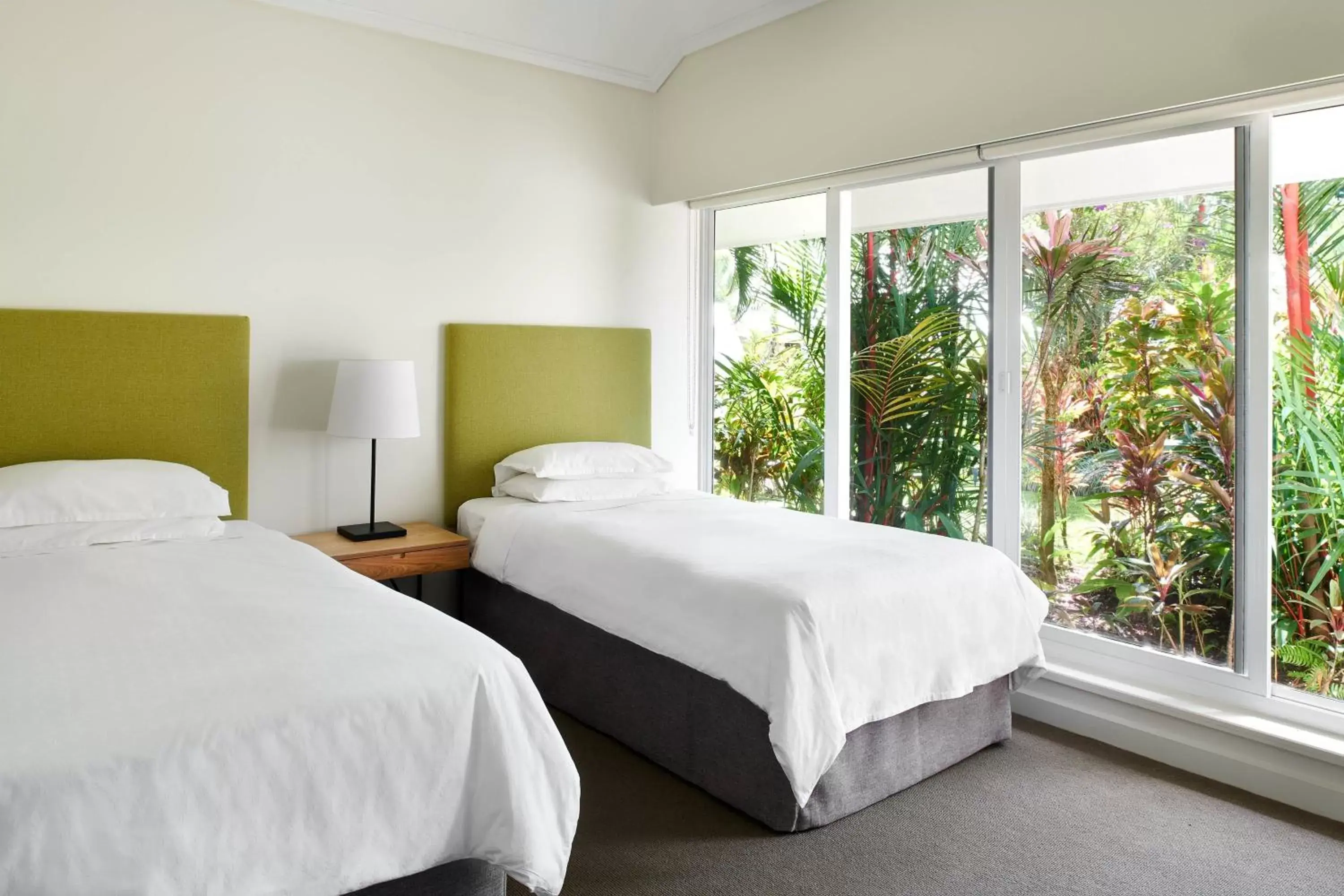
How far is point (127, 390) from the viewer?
316cm

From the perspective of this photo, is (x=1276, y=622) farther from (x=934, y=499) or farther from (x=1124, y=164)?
(x=1124, y=164)

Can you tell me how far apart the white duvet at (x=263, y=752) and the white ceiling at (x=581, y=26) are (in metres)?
2.53

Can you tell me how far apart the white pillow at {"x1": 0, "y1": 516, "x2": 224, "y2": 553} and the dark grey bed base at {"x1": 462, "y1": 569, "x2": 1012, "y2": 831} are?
42.7 inches

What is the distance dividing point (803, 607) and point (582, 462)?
5.45 feet

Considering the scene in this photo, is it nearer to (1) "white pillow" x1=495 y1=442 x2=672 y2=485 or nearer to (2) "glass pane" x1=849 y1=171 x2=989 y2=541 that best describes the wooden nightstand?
(1) "white pillow" x1=495 y1=442 x2=672 y2=485

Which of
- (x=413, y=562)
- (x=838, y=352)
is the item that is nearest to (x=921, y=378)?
(x=838, y=352)

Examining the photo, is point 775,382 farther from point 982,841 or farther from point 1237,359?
point 982,841

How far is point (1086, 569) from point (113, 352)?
10.9 feet

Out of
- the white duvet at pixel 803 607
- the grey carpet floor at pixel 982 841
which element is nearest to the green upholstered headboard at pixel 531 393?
the white duvet at pixel 803 607

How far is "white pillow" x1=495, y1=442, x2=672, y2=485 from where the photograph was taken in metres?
3.73

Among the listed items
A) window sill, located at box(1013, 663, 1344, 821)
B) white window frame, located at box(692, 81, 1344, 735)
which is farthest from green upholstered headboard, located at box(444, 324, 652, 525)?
window sill, located at box(1013, 663, 1344, 821)

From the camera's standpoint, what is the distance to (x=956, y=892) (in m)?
2.13

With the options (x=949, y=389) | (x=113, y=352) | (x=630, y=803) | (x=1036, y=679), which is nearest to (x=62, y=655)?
(x=630, y=803)

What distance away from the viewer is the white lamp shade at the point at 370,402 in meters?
3.37
